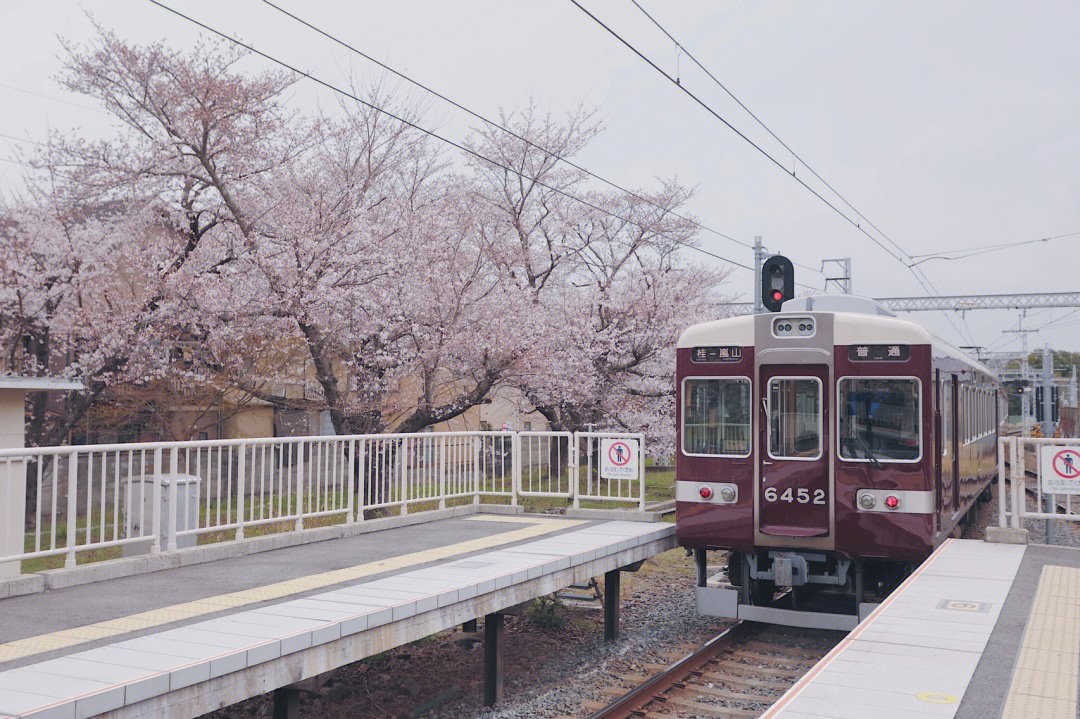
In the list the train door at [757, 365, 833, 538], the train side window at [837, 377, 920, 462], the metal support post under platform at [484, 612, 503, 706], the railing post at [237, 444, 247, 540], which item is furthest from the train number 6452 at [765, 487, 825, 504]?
the railing post at [237, 444, 247, 540]

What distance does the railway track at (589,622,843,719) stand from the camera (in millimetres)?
7418

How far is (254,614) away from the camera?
20.0 feet

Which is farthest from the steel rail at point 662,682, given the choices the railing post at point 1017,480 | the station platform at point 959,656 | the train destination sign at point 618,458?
the railing post at point 1017,480

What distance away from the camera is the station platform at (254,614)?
459cm

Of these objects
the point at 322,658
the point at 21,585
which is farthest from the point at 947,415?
the point at 21,585

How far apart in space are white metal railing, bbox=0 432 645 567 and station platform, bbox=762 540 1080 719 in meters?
4.62

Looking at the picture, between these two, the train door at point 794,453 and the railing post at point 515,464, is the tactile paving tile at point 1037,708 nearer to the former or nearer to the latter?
the train door at point 794,453

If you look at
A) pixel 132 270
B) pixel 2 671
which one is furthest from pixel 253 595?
pixel 132 270

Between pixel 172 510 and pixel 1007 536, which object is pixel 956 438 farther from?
pixel 172 510

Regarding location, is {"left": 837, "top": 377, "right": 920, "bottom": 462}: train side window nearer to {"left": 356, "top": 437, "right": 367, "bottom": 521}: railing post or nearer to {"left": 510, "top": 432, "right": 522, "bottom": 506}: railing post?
{"left": 510, "top": 432, "right": 522, "bottom": 506}: railing post

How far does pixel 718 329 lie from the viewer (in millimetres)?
9859

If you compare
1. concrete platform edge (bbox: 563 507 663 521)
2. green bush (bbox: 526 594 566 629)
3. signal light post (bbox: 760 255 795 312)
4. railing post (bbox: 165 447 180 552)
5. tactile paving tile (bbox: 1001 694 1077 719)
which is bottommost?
green bush (bbox: 526 594 566 629)

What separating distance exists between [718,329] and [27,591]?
6.73 m

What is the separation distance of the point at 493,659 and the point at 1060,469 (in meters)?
6.11
